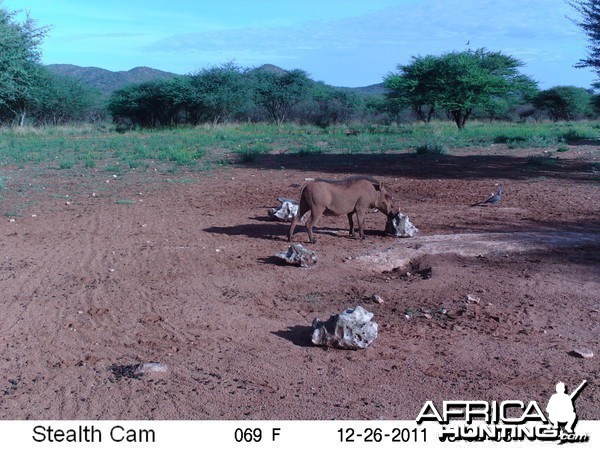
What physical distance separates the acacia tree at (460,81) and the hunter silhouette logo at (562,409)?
35034 millimetres

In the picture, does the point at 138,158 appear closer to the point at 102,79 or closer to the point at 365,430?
the point at 365,430

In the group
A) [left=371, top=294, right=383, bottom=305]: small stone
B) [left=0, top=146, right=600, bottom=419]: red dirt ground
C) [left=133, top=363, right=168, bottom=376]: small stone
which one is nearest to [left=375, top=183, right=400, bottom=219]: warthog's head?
[left=0, top=146, right=600, bottom=419]: red dirt ground

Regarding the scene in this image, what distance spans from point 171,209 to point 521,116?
177ft

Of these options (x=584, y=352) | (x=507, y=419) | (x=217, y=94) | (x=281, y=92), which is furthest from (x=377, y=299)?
(x=281, y=92)

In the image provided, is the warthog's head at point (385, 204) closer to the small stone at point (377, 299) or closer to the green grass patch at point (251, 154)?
the small stone at point (377, 299)

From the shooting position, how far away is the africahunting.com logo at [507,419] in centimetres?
421

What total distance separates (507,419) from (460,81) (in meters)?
36.2

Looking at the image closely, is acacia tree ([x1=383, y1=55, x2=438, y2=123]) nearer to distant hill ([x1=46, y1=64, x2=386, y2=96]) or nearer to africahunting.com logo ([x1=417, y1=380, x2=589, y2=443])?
africahunting.com logo ([x1=417, y1=380, x2=589, y2=443])

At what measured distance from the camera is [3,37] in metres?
16.7

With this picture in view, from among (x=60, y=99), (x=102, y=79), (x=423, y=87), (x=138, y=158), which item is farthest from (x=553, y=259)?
(x=102, y=79)

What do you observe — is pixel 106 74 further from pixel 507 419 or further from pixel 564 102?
pixel 507 419

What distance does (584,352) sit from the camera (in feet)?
18.9

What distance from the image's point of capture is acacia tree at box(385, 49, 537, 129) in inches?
1521

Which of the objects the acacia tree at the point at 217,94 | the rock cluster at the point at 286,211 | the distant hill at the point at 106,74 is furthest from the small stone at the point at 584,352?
the distant hill at the point at 106,74
